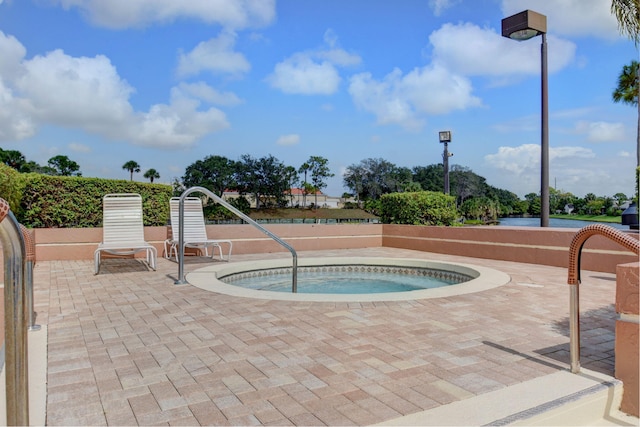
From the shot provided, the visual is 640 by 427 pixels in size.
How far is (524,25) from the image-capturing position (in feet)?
27.9

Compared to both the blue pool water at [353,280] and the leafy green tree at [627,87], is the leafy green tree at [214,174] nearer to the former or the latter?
the leafy green tree at [627,87]

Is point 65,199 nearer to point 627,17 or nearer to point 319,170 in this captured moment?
point 627,17

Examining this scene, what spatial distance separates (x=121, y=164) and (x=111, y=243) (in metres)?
61.4

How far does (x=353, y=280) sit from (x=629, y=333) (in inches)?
234

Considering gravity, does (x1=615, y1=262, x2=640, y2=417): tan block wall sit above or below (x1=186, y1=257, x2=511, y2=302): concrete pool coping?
above

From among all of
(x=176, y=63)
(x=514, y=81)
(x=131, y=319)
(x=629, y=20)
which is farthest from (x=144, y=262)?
(x=514, y=81)

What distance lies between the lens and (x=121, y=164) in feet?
205

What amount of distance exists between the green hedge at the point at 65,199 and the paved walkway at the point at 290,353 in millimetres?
4366

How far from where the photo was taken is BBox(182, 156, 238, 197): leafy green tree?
153ft

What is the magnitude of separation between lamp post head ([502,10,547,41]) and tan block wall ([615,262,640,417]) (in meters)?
7.66

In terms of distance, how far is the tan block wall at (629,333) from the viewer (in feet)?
7.81

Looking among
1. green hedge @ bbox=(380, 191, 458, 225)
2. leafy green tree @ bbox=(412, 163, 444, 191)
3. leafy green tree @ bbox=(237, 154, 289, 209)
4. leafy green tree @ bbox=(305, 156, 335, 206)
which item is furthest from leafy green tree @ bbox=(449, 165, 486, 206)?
green hedge @ bbox=(380, 191, 458, 225)

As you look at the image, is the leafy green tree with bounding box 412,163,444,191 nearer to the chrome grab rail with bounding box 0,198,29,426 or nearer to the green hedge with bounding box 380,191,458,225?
the green hedge with bounding box 380,191,458,225

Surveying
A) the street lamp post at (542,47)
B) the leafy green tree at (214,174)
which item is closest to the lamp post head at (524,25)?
the street lamp post at (542,47)
